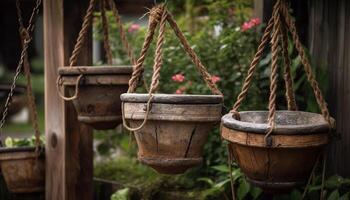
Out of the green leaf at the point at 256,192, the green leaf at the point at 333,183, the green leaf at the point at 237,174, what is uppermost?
the green leaf at the point at 333,183

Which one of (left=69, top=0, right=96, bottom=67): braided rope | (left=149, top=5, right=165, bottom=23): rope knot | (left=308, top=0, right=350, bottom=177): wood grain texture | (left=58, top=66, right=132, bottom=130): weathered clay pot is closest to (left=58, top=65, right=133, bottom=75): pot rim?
(left=58, top=66, right=132, bottom=130): weathered clay pot

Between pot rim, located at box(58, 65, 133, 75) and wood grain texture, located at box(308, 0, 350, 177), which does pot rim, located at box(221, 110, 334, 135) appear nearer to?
pot rim, located at box(58, 65, 133, 75)

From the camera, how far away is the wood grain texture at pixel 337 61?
341 cm

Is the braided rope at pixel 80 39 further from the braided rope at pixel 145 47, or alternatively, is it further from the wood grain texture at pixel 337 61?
the wood grain texture at pixel 337 61

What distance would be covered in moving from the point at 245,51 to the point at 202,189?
1007 mm

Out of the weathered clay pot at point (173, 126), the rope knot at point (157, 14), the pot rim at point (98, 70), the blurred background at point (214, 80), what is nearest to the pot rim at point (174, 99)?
the weathered clay pot at point (173, 126)

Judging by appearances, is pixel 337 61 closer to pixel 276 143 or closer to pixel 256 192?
pixel 256 192

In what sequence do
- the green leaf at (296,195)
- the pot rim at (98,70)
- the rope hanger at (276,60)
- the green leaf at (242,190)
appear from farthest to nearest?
1. the green leaf at (242,190)
2. the green leaf at (296,195)
3. the pot rim at (98,70)
4. the rope hanger at (276,60)

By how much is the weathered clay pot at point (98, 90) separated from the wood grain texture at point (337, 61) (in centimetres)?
129

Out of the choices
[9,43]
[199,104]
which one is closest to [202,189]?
[199,104]

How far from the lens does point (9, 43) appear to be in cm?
1474

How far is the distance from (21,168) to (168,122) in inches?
56.9

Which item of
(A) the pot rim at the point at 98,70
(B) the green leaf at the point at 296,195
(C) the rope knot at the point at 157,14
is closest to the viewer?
(C) the rope knot at the point at 157,14

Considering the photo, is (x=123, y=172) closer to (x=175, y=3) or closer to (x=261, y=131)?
(x=175, y=3)
